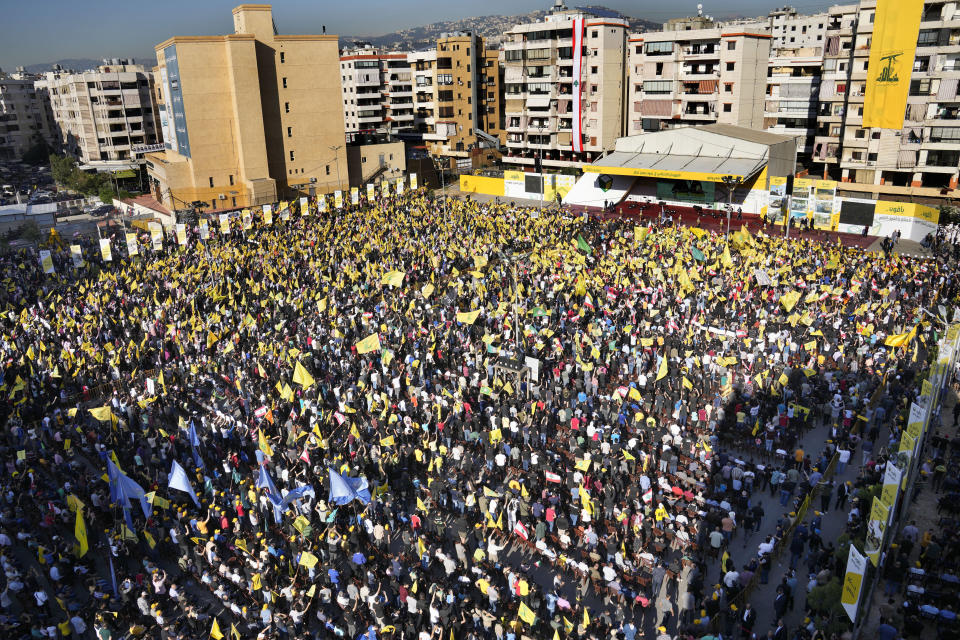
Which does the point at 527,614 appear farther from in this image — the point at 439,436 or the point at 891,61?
the point at 891,61

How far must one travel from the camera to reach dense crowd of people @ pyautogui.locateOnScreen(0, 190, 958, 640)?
13.4 metres

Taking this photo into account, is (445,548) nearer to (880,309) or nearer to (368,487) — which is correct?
(368,487)

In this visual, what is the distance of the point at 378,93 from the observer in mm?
91125

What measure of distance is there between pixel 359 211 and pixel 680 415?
32.2 metres

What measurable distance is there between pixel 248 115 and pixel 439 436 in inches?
1693

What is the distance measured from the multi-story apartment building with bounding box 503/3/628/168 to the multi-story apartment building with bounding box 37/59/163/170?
144 feet

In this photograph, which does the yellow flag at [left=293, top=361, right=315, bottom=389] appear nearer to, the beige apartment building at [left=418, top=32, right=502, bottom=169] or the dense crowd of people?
the dense crowd of people

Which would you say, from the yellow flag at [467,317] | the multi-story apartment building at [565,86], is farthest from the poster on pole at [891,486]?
the multi-story apartment building at [565,86]

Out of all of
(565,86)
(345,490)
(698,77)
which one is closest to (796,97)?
(698,77)

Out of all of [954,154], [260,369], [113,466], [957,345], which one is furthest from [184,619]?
[954,154]

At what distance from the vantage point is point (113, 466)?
1495 centimetres

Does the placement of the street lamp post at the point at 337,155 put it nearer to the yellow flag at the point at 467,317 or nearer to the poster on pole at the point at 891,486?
the yellow flag at the point at 467,317

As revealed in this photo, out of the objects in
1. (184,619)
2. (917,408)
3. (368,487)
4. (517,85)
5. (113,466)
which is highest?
(517,85)

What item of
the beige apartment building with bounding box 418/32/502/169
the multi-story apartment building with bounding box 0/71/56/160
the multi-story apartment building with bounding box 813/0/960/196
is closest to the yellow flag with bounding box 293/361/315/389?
the multi-story apartment building with bounding box 813/0/960/196
